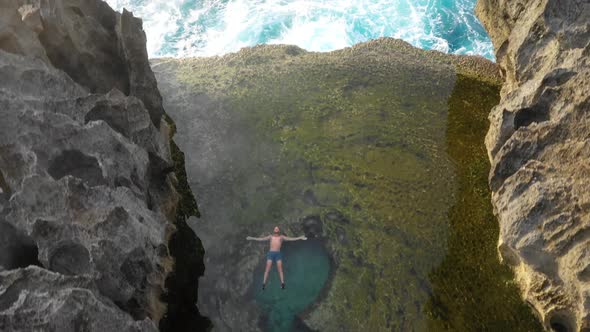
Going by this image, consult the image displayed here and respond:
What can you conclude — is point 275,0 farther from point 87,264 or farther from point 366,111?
point 87,264

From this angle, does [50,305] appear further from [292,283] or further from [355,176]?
[355,176]

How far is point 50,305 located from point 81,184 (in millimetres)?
5688

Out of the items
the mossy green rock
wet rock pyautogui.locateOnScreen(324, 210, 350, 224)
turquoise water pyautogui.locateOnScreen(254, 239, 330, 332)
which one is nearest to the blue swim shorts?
turquoise water pyautogui.locateOnScreen(254, 239, 330, 332)

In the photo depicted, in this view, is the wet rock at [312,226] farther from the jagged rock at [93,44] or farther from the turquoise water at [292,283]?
the jagged rock at [93,44]

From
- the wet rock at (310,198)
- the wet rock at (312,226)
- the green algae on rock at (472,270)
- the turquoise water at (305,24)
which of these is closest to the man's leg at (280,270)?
the wet rock at (312,226)

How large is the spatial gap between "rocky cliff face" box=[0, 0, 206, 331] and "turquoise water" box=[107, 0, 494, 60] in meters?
30.3

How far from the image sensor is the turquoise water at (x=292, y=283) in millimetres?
25800

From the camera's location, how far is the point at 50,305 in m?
17.6

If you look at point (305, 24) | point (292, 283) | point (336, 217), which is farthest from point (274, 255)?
point (305, 24)

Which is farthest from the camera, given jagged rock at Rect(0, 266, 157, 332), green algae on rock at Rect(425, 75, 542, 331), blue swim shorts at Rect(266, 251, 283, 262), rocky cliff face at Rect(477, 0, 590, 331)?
blue swim shorts at Rect(266, 251, 283, 262)

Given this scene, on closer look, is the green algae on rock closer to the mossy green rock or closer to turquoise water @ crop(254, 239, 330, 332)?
the mossy green rock

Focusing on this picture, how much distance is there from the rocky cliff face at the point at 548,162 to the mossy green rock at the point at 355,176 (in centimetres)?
173

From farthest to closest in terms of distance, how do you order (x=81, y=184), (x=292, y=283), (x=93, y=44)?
(x=93, y=44)
(x=292, y=283)
(x=81, y=184)

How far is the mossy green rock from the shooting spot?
86.1ft
